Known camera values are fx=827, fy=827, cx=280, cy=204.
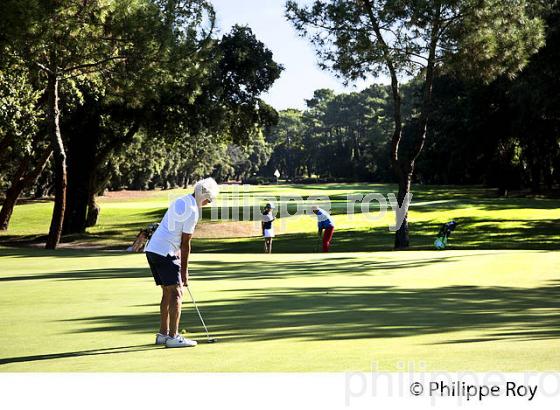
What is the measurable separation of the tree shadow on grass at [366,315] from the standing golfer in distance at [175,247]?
92 cm

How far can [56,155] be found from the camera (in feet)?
109

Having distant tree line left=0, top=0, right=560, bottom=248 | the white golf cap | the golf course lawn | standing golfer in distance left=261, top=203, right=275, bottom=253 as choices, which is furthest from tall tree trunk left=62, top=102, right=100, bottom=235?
the white golf cap

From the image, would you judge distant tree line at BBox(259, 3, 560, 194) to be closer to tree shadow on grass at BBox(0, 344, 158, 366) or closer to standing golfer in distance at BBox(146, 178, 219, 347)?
standing golfer in distance at BBox(146, 178, 219, 347)

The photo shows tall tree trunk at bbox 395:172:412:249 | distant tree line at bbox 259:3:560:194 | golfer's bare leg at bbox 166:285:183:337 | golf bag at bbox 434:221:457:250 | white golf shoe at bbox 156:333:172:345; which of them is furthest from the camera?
distant tree line at bbox 259:3:560:194

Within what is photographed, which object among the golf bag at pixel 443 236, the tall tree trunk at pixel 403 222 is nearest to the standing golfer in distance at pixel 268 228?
the tall tree trunk at pixel 403 222

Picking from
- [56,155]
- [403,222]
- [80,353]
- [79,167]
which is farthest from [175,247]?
[79,167]

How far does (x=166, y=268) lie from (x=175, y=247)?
0.28m

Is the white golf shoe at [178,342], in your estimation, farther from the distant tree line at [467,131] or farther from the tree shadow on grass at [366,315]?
the distant tree line at [467,131]

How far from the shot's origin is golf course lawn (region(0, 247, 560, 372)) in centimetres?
900

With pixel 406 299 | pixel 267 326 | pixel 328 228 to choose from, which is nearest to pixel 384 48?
pixel 328 228

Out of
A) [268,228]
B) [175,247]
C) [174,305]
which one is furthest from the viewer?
[268,228]

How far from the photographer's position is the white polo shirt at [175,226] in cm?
991

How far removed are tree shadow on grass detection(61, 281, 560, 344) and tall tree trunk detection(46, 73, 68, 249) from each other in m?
18.1

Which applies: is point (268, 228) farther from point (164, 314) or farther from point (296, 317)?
point (164, 314)
